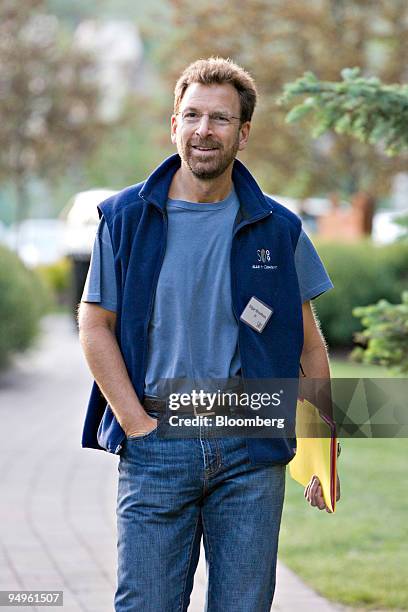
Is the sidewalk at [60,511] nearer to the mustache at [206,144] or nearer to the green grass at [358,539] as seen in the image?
the green grass at [358,539]

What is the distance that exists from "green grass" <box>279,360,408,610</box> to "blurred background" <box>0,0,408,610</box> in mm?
16

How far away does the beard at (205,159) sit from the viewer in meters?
3.64

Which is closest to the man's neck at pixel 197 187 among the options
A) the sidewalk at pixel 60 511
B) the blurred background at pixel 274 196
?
the blurred background at pixel 274 196

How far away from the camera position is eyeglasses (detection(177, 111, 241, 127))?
144 inches

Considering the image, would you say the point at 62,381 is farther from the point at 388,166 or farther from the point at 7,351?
the point at 388,166

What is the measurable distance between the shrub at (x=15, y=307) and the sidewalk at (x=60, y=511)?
1064mm

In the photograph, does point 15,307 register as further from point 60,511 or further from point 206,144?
point 206,144

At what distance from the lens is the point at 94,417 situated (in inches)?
149

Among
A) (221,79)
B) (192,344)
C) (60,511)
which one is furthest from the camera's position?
(60,511)

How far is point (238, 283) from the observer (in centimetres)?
361

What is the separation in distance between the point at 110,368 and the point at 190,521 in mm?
494

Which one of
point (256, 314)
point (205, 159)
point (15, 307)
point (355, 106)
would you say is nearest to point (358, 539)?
point (355, 106)

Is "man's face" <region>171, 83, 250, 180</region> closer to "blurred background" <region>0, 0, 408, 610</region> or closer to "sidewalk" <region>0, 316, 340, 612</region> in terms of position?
"blurred background" <region>0, 0, 408, 610</region>

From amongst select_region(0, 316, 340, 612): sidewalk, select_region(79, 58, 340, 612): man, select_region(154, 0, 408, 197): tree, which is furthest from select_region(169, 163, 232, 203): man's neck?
select_region(154, 0, 408, 197): tree
